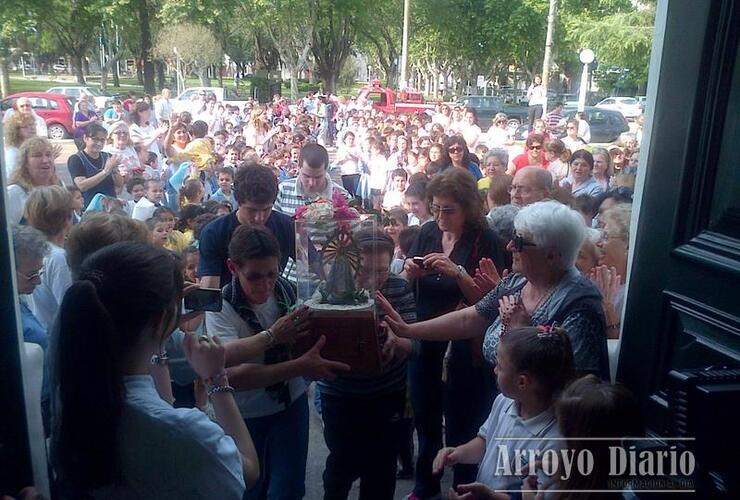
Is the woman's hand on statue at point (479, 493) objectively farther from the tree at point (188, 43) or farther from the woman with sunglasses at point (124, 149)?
the tree at point (188, 43)

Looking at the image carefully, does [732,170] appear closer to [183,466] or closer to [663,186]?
[663,186]

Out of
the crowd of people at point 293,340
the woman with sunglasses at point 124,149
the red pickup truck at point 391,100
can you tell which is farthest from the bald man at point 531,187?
the red pickup truck at point 391,100

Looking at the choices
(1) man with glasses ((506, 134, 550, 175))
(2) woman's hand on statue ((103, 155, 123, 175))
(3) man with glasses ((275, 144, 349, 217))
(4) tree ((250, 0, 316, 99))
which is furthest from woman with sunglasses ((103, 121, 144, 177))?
(4) tree ((250, 0, 316, 99))

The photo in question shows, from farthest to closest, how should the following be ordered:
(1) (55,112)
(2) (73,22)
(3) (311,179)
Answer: (2) (73,22) < (1) (55,112) < (3) (311,179)

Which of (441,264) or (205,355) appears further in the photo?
A: (441,264)

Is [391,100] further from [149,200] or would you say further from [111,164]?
[149,200]

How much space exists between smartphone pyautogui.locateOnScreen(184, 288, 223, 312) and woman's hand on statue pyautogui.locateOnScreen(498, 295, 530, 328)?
107cm

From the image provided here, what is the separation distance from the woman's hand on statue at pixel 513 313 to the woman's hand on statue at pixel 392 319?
0.39 metres

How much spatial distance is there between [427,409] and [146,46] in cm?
3005

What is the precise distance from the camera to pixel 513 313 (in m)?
2.48

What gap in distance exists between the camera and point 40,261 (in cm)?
280

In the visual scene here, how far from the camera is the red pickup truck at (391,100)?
24.2 metres

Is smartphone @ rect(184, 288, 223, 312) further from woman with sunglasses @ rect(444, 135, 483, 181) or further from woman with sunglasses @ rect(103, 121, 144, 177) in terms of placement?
woman with sunglasses @ rect(103, 121, 144, 177)

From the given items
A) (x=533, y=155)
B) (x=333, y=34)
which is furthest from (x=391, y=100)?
(x=533, y=155)
